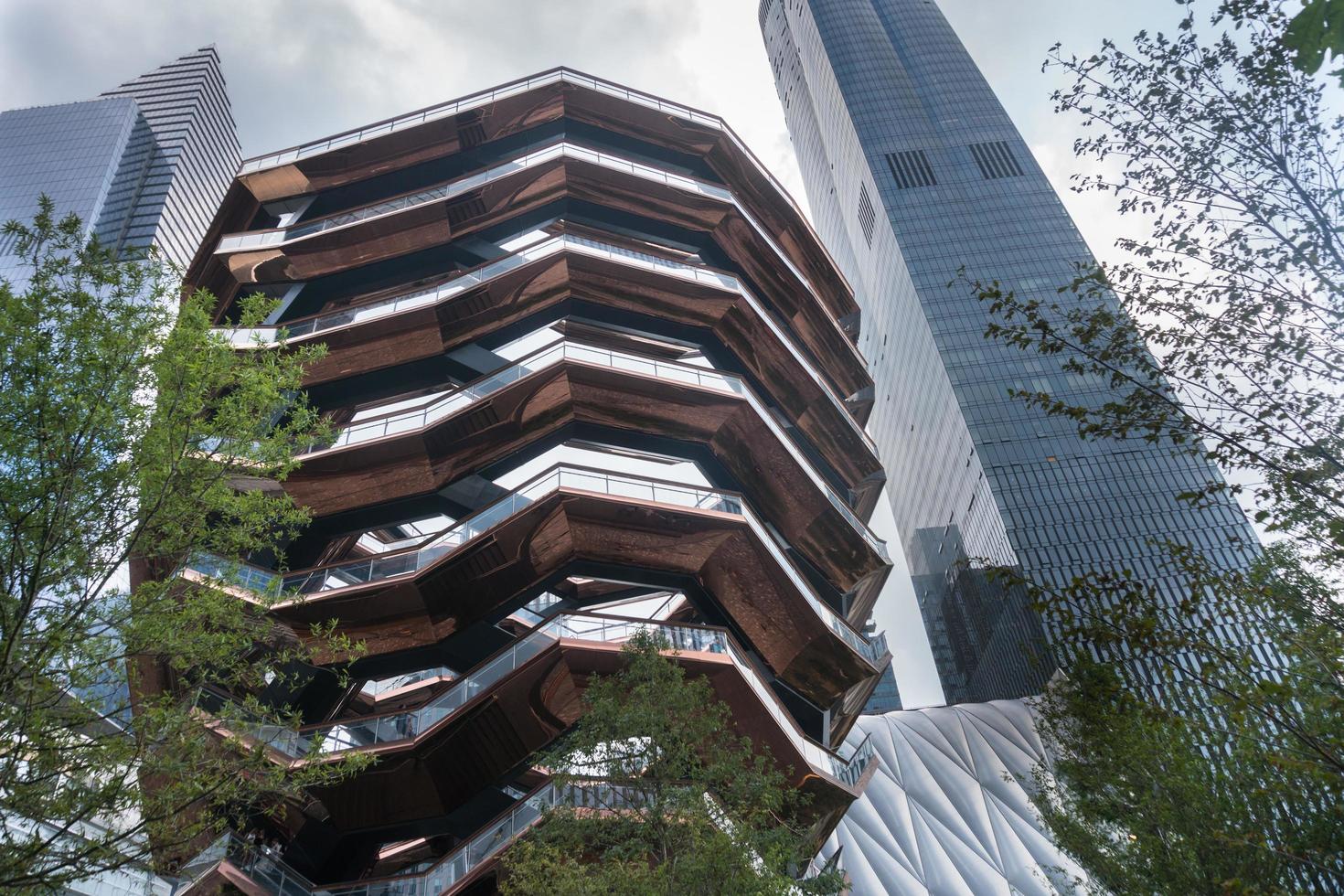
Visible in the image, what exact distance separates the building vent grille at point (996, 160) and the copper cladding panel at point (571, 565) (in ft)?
288

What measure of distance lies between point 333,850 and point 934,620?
287 feet

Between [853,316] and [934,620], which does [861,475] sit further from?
[934,620]

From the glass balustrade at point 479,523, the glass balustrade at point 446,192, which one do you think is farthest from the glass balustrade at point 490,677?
the glass balustrade at point 446,192

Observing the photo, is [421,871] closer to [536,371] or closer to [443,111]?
[536,371]

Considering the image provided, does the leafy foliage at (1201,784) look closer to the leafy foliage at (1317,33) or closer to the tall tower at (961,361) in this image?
the leafy foliage at (1317,33)

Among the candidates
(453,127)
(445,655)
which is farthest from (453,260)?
(445,655)

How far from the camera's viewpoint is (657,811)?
12.7 metres

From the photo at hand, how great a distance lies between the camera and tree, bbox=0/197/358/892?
776cm

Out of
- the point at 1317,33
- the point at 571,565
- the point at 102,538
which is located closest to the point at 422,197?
the point at 571,565

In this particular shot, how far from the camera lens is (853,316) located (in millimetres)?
40688

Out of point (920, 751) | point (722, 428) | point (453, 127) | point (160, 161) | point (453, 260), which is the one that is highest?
point (160, 161)

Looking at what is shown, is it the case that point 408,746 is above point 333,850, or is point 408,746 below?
above

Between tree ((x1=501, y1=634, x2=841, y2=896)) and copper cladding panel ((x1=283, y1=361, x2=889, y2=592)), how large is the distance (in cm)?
1064

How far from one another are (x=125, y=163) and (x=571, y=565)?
378 ft
